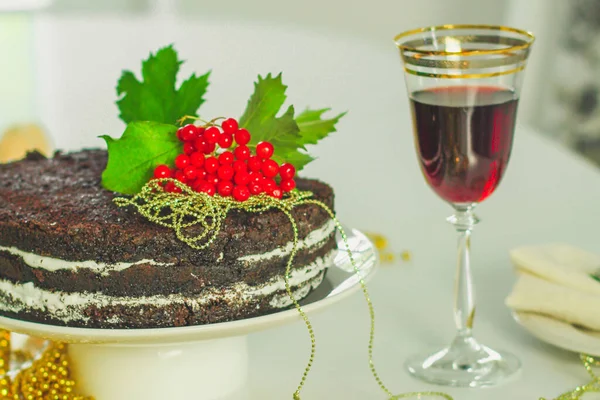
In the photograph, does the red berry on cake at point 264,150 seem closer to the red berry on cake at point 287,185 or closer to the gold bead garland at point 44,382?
the red berry on cake at point 287,185

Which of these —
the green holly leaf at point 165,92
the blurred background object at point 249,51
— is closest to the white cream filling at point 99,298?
the green holly leaf at point 165,92

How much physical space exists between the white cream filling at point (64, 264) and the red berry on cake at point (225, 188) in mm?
147

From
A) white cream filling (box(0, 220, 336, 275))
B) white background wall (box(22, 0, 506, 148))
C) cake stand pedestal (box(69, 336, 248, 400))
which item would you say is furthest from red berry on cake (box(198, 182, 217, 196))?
white background wall (box(22, 0, 506, 148))

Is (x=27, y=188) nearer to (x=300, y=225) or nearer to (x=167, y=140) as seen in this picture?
(x=167, y=140)

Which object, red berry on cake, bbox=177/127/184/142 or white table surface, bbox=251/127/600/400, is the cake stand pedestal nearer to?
white table surface, bbox=251/127/600/400

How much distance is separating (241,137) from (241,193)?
86mm

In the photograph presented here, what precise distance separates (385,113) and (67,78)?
1.31m

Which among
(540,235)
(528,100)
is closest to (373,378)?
(540,235)

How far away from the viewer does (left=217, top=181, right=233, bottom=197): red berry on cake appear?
4.24ft

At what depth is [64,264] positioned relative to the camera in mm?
1229

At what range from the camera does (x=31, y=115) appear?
371 centimetres

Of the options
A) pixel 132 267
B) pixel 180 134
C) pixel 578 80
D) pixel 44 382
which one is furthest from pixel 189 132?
pixel 578 80

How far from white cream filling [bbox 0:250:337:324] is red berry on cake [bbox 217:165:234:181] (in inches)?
6.2

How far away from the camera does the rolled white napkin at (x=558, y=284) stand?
1.43 metres
